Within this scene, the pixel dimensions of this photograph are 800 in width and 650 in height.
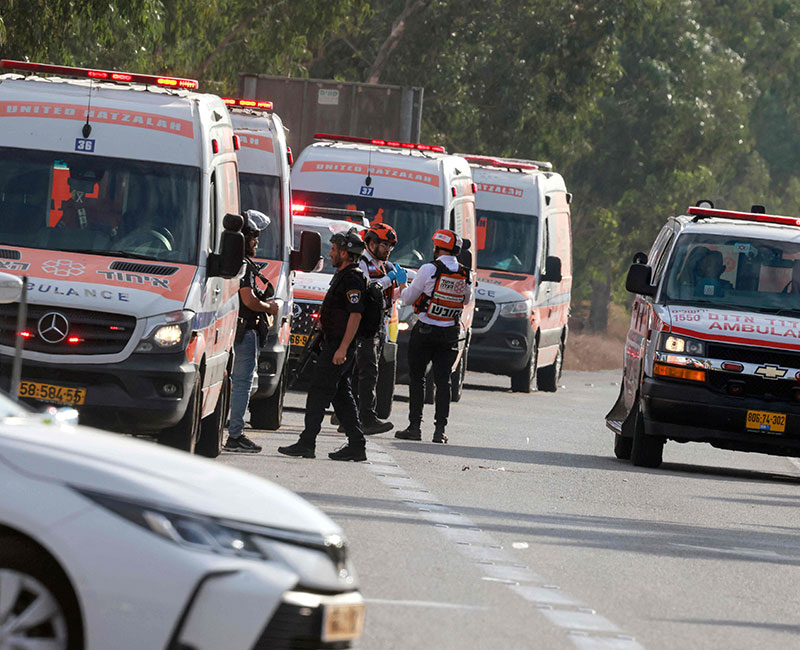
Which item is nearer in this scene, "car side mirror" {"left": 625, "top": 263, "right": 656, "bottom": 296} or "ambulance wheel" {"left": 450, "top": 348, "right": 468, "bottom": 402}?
"car side mirror" {"left": 625, "top": 263, "right": 656, "bottom": 296}

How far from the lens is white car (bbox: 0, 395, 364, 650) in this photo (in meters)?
5.76

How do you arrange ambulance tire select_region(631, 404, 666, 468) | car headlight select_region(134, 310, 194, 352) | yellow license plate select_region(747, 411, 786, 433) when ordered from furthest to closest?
1. ambulance tire select_region(631, 404, 666, 468)
2. yellow license plate select_region(747, 411, 786, 433)
3. car headlight select_region(134, 310, 194, 352)

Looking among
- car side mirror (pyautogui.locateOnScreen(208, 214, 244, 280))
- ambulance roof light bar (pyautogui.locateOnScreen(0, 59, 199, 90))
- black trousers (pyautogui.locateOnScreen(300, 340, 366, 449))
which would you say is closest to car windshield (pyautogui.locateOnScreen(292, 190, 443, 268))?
black trousers (pyautogui.locateOnScreen(300, 340, 366, 449))

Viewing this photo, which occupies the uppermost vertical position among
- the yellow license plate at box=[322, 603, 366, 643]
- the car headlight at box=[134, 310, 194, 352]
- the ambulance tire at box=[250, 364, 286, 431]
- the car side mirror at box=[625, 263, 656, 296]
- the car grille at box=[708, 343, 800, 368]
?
the car side mirror at box=[625, 263, 656, 296]

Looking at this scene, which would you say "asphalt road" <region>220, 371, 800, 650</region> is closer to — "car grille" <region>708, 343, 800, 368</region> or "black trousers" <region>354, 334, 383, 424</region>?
"black trousers" <region>354, 334, 383, 424</region>

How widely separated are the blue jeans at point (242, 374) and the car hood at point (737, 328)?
3698 millimetres

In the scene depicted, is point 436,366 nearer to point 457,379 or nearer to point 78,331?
point 78,331

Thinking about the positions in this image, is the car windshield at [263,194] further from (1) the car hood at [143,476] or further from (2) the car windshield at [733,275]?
(1) the car hood at [143,476]

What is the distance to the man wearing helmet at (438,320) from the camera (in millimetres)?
17766

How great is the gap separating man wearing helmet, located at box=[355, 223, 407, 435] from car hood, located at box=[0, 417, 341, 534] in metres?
10.1

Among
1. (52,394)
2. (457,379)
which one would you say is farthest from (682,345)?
(457,379)

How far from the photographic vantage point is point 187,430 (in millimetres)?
13008

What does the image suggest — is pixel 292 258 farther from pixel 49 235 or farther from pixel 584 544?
pixel 584 544

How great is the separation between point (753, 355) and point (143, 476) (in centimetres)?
1140
